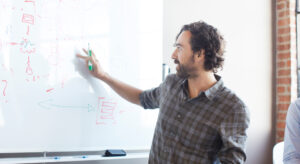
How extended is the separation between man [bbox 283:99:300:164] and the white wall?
2.94ft

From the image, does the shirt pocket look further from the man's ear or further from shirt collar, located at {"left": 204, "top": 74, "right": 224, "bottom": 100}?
the man's ear

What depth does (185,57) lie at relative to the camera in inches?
56.5

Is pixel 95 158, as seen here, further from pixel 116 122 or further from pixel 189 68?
pixel 189 68

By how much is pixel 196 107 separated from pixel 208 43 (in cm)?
31

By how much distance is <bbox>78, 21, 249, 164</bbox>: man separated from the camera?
1.30m

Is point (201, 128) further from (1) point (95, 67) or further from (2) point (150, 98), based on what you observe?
(1) point (95, 67)

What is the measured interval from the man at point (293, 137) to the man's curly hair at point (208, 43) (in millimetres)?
387

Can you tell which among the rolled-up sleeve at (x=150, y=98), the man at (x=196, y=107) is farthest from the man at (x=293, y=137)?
the rolled-up sleeve at (x=150, y=98)

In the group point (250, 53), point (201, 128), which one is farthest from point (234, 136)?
point (250, 53)

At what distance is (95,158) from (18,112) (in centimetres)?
39

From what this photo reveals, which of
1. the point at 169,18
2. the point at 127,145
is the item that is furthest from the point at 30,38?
the point at 169,18

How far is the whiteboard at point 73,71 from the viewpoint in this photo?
127cm

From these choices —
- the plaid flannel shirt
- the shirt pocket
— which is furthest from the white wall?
the shirt pocket

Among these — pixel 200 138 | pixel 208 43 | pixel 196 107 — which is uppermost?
pixel 208 43
